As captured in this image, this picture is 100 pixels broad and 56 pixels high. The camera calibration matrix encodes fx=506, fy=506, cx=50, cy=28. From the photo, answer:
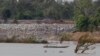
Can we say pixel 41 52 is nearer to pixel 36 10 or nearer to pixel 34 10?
pixel 36 10

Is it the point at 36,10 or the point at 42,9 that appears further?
the point at 42,9

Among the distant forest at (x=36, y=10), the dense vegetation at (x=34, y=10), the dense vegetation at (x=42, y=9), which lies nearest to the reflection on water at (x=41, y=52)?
the dense vegetation at (x=42, y=9)

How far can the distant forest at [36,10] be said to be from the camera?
78.4 metres

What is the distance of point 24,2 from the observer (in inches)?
3386

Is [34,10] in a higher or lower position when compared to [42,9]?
higher

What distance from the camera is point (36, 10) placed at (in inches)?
3211

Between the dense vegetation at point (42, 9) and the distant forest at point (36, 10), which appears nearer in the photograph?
the dense vegetation at point (42, 9)

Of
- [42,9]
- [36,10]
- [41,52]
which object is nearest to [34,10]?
[36,10]

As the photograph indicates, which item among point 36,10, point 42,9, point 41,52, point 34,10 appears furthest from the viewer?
point 42,9

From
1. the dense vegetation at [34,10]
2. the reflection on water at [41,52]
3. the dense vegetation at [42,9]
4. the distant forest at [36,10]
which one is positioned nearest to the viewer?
the reflection on water at [41,52]

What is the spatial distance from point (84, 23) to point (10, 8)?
35.6 meters

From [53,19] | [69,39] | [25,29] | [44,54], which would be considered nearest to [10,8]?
[53,19]

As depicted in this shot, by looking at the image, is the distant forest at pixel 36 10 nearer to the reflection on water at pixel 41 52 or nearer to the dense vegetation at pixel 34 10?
the dense vegetation at pixel 34 10

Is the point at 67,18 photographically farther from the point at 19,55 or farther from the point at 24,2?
the point at 19,55
